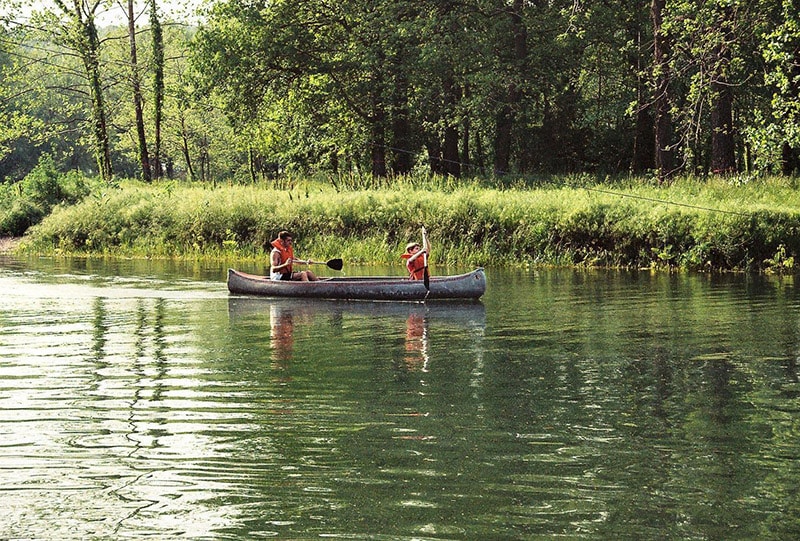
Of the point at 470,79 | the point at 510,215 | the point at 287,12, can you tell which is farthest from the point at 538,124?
the point at 510,215

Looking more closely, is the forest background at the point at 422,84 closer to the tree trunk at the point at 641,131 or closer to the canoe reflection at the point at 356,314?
the tree trunk at the point at 641,131

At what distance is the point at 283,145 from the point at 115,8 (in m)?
8.70

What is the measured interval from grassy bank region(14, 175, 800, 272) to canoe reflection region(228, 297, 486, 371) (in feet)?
26.6

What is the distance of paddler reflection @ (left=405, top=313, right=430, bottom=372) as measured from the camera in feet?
46.2

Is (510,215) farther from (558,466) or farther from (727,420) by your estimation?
(558,466)

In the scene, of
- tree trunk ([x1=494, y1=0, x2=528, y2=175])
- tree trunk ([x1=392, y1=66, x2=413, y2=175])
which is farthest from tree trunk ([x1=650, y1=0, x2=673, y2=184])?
tree trunk ([x1=392, y1=66, x2=413, y2=175])

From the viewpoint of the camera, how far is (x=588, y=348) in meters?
15.1

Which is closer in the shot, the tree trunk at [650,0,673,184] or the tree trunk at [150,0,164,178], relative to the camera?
the tree trunk at [650,0,673,184]

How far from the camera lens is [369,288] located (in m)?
21.7

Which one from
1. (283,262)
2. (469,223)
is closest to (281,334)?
(283,262)

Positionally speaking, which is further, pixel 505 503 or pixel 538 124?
pixel 538 124

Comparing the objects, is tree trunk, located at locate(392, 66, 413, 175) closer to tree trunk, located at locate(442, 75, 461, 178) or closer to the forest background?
the forest background

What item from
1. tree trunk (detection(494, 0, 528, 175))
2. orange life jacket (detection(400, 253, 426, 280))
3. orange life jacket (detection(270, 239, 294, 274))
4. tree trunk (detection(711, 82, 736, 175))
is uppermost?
tree trunk (detection(494, 0, 528, 175))

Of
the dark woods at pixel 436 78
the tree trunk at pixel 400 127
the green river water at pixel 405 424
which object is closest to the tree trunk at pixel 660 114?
the dark woods at pixel 436 78
